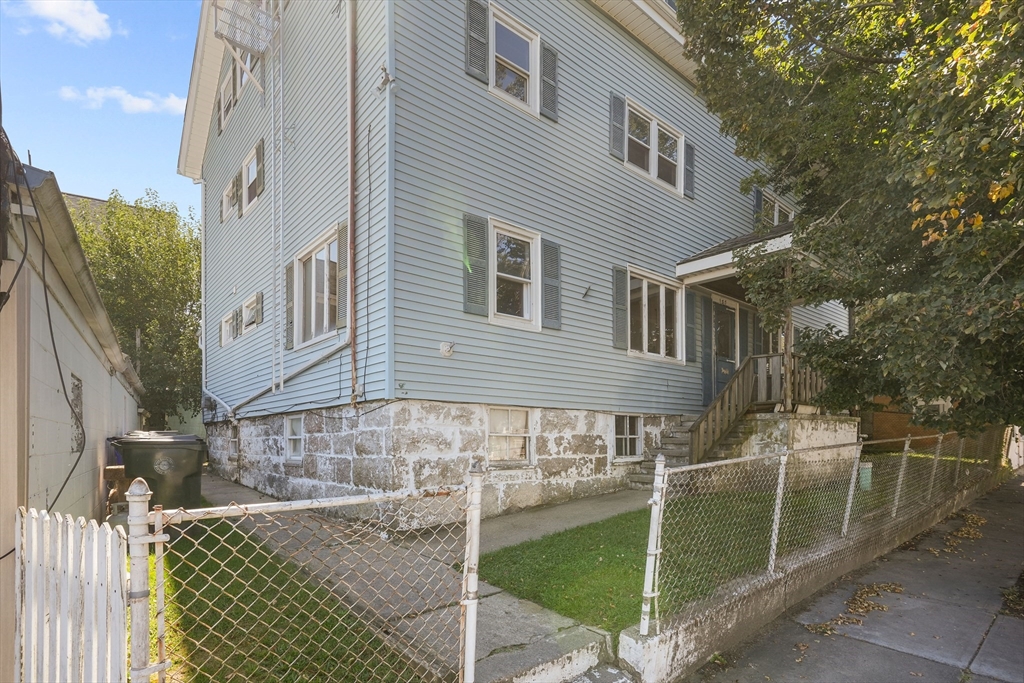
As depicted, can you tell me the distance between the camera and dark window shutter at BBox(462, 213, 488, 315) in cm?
820

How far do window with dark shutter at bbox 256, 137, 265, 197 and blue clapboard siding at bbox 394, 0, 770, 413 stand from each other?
16.7 feet

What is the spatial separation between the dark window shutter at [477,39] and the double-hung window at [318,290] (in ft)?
10.1

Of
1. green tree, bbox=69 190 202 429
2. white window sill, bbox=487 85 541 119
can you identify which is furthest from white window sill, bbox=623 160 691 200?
green tree, bbox=69 190 202 429

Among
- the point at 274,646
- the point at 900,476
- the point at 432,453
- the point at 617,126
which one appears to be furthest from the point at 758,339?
the point at 274,646

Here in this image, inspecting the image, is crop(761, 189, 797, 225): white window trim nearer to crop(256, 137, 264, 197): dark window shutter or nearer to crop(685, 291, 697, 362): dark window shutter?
crop(685, 291, 697, 362): dark window shutter

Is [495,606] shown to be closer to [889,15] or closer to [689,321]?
[889,15]

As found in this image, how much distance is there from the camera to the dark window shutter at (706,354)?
1221 cm

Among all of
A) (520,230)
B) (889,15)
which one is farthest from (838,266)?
(520,230)

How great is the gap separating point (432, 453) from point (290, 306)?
4.23 meters

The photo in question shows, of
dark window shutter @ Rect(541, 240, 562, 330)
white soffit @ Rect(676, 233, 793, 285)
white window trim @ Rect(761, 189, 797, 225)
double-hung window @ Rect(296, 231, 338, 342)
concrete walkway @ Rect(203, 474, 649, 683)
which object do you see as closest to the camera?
concrete walkway @ Rect(203, 474, 649, 683)

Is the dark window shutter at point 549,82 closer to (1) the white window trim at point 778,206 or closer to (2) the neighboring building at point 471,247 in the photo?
(2) the neighboring building at point 471,247

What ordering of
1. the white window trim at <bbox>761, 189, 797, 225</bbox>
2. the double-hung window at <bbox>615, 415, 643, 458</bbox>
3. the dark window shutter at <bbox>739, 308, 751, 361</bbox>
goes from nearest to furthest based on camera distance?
the double-hung window at <bbox>615, 415, 643, 458</bbox>
the dark window shutter at <bbox>739, 308, 751, 361</bbox>
the white window trim at <bbox>761, 189, 797, 225</bbox>

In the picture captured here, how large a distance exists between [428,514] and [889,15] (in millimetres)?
7811

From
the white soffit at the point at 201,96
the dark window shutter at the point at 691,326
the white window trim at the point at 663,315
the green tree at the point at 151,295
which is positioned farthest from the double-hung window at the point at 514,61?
the green tree at the point at 151,295
